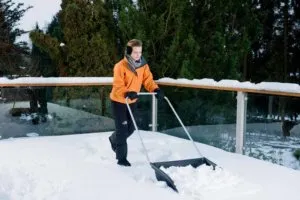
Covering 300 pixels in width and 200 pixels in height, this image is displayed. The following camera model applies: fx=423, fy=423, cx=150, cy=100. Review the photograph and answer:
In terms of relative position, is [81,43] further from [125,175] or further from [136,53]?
[125,175]

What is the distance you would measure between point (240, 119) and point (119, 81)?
1.78 metres

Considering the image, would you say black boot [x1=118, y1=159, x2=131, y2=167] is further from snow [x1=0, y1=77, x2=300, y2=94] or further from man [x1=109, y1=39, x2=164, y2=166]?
snow [x1=0, y1=77, x2=300, y2=94]

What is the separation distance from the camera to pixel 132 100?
474 centimetres

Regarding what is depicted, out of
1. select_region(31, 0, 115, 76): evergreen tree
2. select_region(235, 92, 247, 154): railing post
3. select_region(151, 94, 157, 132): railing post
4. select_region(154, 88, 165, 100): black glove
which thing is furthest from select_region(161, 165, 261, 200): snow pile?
select_region(31, 0, 115, 76): evergreen tree

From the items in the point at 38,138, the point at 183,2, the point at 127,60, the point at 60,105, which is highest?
the point at 183,2

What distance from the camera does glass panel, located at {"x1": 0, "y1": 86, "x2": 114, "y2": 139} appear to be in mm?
6266

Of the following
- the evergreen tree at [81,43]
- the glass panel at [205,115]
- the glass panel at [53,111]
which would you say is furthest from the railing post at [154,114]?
the evergreen tree at [81,43]

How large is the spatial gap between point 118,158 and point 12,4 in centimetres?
1106

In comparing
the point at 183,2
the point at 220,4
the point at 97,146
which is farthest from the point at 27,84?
the point at 220,4

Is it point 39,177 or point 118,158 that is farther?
point 118,158

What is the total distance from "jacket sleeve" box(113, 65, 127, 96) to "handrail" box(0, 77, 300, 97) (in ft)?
4.97

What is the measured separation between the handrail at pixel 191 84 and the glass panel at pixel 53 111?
0.09m

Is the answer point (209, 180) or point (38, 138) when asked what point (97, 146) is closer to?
point (38, 138)

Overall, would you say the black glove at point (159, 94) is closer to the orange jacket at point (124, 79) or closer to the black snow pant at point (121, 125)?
the orange jacket at point (124, 79)
